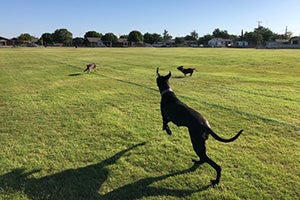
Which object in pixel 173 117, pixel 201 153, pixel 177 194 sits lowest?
pixel 177 194

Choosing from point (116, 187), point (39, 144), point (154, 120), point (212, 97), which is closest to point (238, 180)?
point (116, 187)

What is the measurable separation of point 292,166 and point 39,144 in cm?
443

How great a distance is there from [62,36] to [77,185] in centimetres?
12544

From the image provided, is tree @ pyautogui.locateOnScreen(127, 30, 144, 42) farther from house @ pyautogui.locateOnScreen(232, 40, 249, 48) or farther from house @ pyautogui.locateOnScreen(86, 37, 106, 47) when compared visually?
house @ pyautogui.locateOnScreen(232, 40, 249, 48)

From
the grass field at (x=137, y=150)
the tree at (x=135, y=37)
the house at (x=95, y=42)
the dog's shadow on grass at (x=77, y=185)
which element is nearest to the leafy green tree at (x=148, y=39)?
the tree at (x=135, y=37)

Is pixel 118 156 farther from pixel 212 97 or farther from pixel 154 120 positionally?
pixel 212 97

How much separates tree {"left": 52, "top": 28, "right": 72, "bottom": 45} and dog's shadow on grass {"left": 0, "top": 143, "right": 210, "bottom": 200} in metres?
124

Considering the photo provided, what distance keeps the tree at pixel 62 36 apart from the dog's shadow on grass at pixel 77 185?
406 ft

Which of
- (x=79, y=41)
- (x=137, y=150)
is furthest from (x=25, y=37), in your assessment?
(x=137, y=150)

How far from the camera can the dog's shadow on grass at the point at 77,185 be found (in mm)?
3383

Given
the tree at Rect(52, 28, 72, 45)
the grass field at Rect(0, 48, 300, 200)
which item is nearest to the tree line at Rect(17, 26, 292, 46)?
the tree at Rect(52, 28, 72, 45)

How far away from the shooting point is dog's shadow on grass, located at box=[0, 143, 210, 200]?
11.1 feet

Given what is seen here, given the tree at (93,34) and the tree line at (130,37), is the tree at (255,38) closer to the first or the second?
the tree line at (130,37)

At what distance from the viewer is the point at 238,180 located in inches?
144
